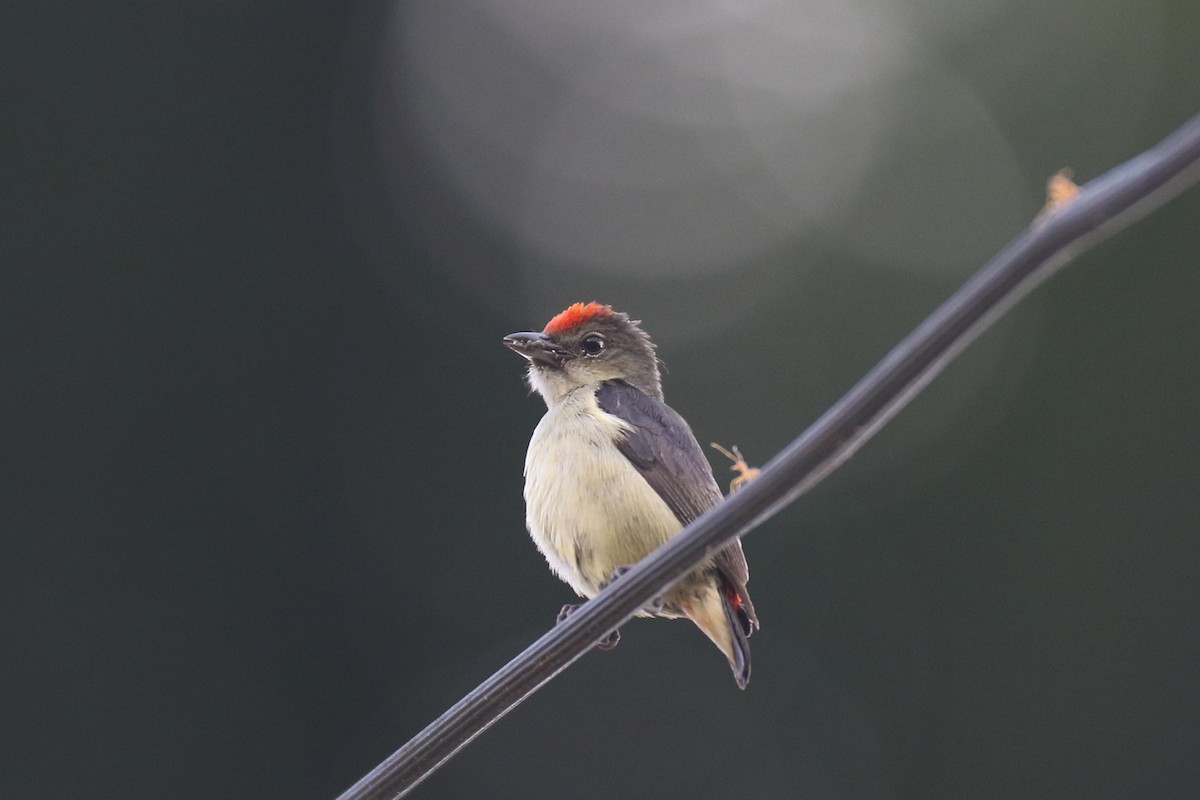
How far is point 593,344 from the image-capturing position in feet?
17.5

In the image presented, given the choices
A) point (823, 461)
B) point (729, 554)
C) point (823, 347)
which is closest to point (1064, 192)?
point (823, 461)

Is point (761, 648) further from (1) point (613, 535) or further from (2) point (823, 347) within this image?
(1) point (613, 535)

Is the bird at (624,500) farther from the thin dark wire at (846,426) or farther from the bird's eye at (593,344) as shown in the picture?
the thin dark wire at (846,426)

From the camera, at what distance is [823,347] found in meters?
11.0

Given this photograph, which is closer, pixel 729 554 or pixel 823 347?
pixel 729 554

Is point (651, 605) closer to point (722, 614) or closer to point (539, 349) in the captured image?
point (722, 614)

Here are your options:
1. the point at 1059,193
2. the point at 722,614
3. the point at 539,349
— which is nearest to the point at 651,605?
the point at 722,614

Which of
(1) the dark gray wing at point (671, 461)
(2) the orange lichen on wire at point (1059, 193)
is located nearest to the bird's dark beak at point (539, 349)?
(1) the dark gray wing at point (671, 461)

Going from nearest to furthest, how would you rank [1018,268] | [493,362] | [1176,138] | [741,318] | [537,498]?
[1176,138] < [1018,268] < [537,498] < [493,362] < [741,318]

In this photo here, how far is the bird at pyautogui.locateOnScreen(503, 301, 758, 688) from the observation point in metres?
4.29

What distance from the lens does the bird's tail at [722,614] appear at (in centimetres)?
425

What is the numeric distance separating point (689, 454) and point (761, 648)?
15.3 ft

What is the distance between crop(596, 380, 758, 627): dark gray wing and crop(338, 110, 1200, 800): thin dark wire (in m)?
1.98

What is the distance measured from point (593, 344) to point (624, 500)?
1130 millimetres
